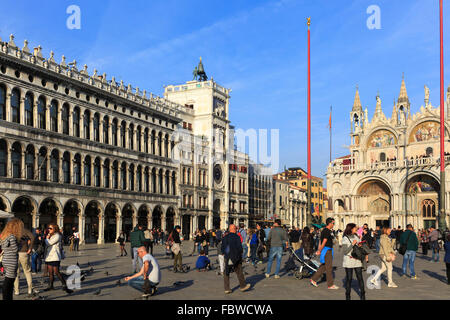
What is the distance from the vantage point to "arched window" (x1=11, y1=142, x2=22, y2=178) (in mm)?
36059

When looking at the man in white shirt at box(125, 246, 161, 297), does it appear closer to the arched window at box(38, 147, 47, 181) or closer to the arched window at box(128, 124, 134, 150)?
the arched window at box(38, 147, 47, 181)

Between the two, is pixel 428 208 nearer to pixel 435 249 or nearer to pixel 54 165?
pixel 435 249

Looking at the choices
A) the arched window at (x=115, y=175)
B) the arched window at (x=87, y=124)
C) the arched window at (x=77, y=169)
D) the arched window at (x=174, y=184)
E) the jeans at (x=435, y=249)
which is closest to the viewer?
the jeans at (x=435, y=249)

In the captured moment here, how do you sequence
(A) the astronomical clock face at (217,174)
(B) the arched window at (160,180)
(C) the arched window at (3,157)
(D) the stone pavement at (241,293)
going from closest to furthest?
(D) the stone pavement at (241,293) → (C) the arched window at (3,157) → (B) the arched window at (160,180) → (A) the astronomical clock face at (217,174)

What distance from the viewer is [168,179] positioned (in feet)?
184

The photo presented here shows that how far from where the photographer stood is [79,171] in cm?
4253

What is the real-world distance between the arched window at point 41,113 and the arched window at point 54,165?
2.16m

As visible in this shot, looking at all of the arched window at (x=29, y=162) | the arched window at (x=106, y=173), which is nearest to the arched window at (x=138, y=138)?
the arched window at (x=106, y=173)

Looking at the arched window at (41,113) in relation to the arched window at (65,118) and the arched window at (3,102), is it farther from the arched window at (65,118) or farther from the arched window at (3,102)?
the arched window at (3,102)

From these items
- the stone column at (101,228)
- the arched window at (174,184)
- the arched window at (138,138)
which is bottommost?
the stone column at (101,228)

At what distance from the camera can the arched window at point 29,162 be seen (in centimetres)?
3706

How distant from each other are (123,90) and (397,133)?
3239 centimetres

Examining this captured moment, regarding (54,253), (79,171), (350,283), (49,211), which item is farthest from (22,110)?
(350,283)

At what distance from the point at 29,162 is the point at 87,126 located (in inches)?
301
